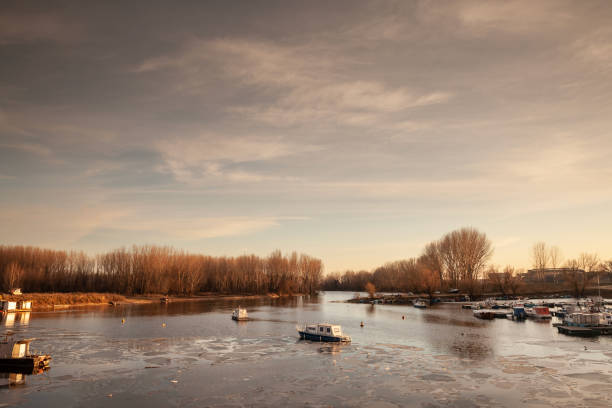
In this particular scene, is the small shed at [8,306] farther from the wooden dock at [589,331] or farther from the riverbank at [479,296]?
the wooden dock at [589,331]

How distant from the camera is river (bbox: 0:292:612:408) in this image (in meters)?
25.8

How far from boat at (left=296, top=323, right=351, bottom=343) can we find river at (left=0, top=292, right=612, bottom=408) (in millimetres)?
1477

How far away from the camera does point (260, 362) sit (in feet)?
121

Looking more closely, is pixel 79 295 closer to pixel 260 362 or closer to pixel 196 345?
pixel 196 345

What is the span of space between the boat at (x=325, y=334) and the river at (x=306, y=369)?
4.84 feet

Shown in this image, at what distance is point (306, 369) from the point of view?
34375 mm

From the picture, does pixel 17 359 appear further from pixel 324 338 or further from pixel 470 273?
pixel 470 273

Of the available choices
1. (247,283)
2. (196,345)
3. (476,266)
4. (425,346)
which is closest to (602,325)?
(425,346)

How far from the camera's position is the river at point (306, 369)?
2580 cm

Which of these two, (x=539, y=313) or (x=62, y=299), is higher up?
(x=62, y=299)

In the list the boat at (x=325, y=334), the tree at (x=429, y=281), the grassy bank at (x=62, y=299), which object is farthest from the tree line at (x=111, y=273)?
the boat at (x=325, y=334)

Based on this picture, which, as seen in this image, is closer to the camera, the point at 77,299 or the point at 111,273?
the point at 77,299

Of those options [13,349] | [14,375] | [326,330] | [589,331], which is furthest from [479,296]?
[14,375]

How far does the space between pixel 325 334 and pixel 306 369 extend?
15302mm
